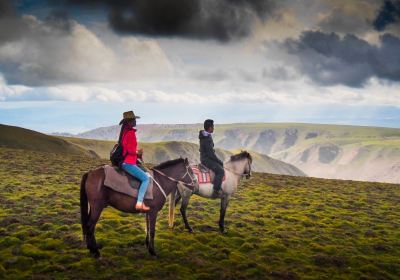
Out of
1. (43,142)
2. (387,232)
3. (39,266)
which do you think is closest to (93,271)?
(39,266)

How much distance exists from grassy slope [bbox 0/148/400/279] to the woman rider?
101 inches

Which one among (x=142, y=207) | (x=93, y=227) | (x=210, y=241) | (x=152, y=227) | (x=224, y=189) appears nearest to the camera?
(x=93, y=227)

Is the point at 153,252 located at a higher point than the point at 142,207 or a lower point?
lower

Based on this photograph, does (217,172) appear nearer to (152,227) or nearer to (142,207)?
(152,227)

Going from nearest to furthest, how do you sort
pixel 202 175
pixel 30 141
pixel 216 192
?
pixel 202 175 → pixel 216 192 → pixel 30 141

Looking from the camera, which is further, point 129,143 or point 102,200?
point 129,143

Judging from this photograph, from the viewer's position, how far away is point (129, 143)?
14094 millimetres

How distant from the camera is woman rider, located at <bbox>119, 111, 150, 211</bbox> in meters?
14.1

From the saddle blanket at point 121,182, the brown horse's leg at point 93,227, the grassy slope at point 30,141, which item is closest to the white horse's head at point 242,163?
the saddle blanket at point 121,182

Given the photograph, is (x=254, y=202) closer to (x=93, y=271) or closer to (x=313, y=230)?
(x=313, y=230)

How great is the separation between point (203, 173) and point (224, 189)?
1407 mm

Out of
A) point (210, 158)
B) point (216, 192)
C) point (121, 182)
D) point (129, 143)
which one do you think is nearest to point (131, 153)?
point (129, 143)

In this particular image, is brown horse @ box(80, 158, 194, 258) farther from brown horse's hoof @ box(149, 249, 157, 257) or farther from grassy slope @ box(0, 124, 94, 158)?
grassy slope @ box(0, 124, 94, 158)

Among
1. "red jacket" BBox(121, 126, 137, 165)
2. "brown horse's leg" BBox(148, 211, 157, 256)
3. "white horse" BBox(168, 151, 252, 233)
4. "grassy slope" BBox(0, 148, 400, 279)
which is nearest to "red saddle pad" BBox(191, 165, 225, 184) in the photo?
"white horse" BBox(168, 151, 252, 233)
